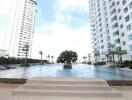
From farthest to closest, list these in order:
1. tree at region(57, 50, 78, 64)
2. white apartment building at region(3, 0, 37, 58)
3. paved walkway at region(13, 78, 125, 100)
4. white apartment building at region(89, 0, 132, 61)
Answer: white apartment building at region(3, 0, 37, 58) < white apartment building at region(89, 0, 132, 61) < tree at region(57, 50, 78, 64) < paved walkway at region(13, 78, 125, 100)

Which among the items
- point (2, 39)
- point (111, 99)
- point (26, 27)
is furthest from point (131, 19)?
point (26, 27)

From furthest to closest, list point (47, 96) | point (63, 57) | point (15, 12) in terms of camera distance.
Answer: point (15, 12), point (63, 57), point (47, 96)

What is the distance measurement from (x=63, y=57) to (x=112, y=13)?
4322 cm

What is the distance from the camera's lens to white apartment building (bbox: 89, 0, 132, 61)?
50.3 meters

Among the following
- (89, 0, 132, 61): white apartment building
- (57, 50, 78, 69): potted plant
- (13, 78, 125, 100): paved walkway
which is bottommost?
(13, 78, 125, 100): paved walkway

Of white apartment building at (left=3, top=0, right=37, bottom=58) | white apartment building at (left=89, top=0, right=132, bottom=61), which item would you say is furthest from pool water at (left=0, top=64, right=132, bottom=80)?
white apartment building at (left=3, top=0, right=37, bottom=58)

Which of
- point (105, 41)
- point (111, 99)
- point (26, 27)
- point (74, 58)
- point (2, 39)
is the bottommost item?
point (111, 99)

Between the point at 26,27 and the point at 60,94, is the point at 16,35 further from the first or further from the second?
the point at 60,94

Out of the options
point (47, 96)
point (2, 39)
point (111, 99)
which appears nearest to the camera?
point (111, 99)

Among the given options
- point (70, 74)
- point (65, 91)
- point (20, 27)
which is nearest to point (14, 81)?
point (65, 91)

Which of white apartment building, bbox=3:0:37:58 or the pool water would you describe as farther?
white apartment building, bbox=3:0:37:58

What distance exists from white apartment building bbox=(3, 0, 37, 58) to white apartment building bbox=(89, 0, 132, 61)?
76.0 m

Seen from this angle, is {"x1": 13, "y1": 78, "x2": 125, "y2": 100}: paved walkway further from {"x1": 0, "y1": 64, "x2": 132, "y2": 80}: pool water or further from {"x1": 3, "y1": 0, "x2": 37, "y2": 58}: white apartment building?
{"x1": 3, "y1": 0, "x2": 37, "y2": 58}: white apartment building

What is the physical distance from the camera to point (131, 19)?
47188mm
